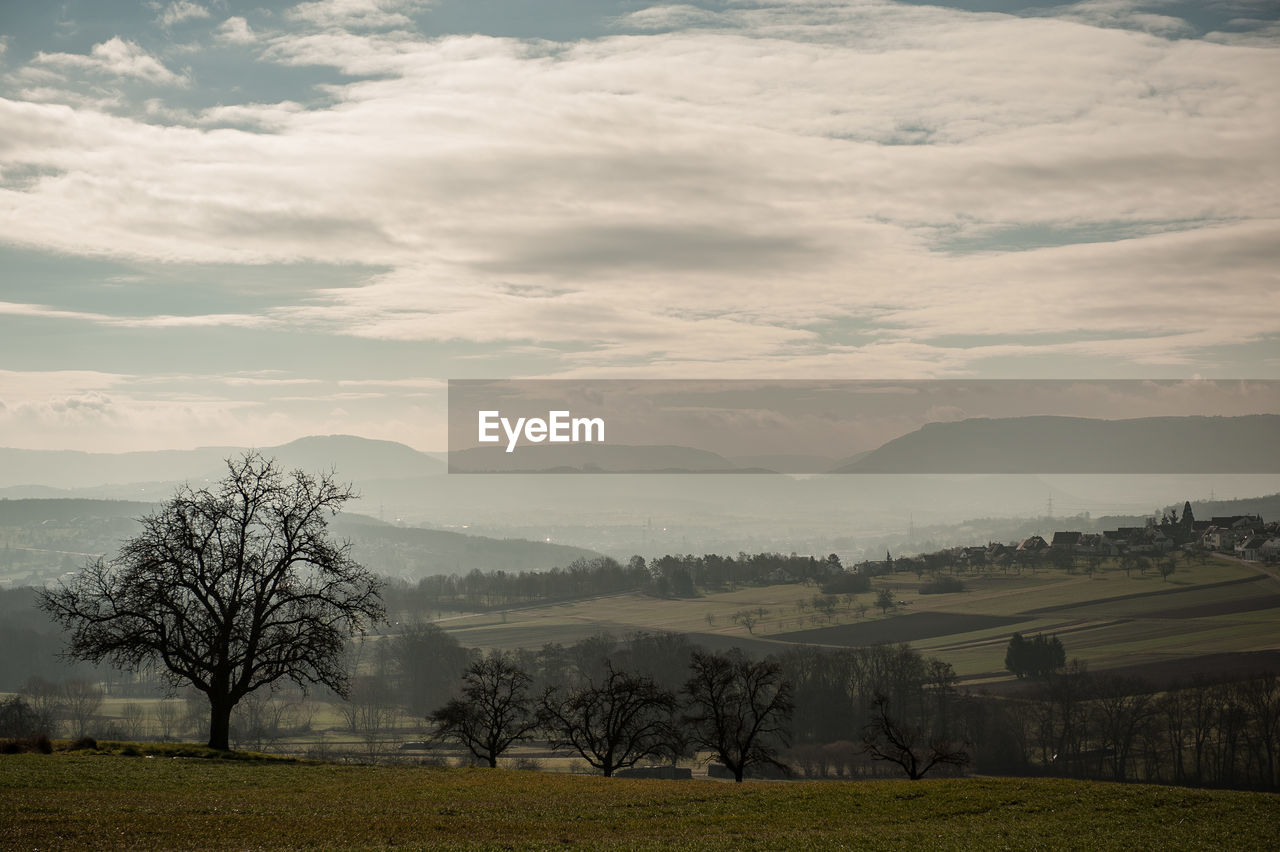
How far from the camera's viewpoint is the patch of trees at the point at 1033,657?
144m

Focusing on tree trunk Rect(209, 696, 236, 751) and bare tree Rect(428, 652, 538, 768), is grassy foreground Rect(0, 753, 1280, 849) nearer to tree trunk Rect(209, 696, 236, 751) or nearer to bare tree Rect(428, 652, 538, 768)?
tree trunk Rect(209, 696, 236, 751)

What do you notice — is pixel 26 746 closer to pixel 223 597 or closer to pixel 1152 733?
pixel 223 597

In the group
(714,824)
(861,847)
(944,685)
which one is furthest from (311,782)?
(944,685)

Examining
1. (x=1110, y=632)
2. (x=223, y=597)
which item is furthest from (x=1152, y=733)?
(x=223, y=597)

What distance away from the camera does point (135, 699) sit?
179 meters

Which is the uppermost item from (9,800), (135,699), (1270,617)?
(9,800)

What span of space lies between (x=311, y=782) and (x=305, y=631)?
1230 centimetres

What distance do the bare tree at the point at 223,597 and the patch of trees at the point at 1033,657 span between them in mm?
126540

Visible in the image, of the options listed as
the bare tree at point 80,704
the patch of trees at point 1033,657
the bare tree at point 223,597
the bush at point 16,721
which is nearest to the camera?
the bare tree at point 223,597

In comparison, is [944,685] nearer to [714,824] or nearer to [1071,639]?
[1071,639]

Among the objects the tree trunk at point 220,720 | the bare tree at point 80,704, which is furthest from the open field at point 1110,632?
the tree trunk at point 220,720

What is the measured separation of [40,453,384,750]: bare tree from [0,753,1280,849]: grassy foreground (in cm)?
747

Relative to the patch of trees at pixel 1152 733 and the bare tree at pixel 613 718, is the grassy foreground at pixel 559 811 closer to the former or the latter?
the bare tree at pixel 613 718

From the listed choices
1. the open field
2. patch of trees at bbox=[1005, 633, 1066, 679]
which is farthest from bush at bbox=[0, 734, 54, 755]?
patch of trees at bbox=[1005, 633, 1066, 679]
